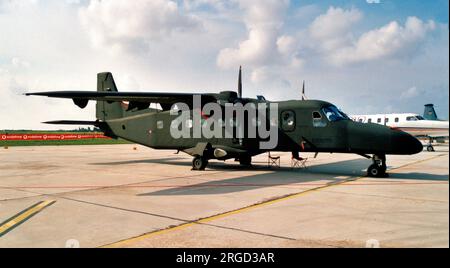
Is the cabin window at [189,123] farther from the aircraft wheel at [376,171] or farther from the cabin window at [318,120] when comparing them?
the aircraft wheel at [376,171]

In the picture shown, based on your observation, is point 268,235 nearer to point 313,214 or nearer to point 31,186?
point 313,214

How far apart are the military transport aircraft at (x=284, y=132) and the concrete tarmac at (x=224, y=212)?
54.1 inches

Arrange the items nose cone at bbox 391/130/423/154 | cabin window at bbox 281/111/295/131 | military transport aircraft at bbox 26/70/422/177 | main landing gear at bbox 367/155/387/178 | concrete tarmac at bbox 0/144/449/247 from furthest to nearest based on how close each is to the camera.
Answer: cabin window at bbox 281/111/295/131 < main landing gear at bbox 367/155/387/178 < military transport aircraft at bbox 26/70/422/177 < nose cone at bbox 391/130/423/154 < concrete tarmac at bbox 0/144/449/247

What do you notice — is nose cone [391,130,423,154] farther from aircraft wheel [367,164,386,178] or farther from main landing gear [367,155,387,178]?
aircraft wheel [367,164,386,178]

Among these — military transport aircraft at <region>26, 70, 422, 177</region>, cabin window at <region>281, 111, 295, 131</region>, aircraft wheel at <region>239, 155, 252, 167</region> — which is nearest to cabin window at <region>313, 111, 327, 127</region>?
military transport aircraft at <region>26, 70, 422, 177</region>

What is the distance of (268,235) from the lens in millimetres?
5777

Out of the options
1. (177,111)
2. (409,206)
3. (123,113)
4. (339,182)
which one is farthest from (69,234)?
(123,113)

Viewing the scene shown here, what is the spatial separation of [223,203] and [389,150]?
7.09 metres

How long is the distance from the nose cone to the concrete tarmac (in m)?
1.13

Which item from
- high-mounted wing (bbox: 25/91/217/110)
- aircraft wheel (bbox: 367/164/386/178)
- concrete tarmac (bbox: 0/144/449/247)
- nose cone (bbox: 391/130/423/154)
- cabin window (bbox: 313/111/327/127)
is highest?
high-mounted wing (bbox: 25/91/217/110)

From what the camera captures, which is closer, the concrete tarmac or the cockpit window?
the concrete tarmac

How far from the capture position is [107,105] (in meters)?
19.9

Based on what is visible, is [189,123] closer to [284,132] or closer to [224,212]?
[284,132]

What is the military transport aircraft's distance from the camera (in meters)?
12.5
